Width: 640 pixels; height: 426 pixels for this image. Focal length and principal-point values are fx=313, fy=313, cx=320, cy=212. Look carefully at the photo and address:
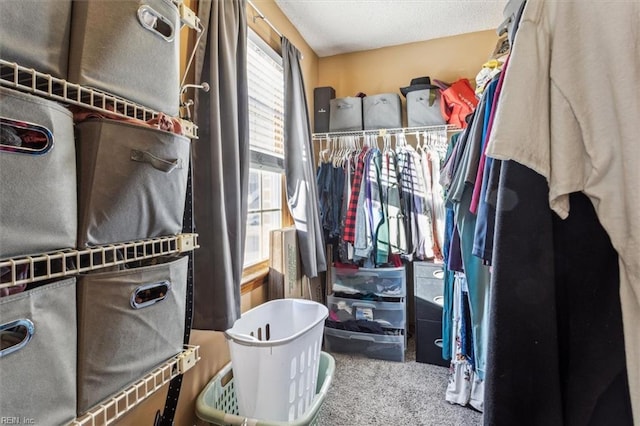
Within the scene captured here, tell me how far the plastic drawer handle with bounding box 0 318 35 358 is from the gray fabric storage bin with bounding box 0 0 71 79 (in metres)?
0.40

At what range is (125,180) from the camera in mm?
647

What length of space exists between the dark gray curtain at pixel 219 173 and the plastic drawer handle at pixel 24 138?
2.45ft

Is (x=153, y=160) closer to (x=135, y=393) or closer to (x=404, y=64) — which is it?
(x=135, y=393)

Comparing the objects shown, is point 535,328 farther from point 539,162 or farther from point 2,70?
point 2,70


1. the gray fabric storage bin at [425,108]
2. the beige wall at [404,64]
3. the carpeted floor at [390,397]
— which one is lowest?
the carpeted floor at [390,397]

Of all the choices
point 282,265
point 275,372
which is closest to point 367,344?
point 282,265

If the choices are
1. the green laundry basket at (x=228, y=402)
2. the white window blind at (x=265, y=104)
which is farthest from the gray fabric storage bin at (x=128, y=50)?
the white window blind at (x=265, y=104)

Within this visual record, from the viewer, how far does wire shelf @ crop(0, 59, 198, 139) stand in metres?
0.49

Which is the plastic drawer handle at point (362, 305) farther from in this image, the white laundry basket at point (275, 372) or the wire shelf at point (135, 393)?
the wire shelf at point (135, 393)

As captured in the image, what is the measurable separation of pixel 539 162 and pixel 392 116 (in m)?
2.16

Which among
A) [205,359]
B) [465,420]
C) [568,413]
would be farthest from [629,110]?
[465,420]

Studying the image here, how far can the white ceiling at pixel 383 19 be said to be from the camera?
7.11 feet

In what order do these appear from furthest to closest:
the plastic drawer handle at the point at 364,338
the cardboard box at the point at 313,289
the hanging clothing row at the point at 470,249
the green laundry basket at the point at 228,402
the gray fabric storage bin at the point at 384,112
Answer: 1. the gray fabric storage bin at the point at 384,112
2. the plastic drawer handle at the point at 364,338
3. the cardboard box at the point at 313,289
4. the green laundry basket at the point at 228,402
5. the hanging clothing row at the point at 470,249

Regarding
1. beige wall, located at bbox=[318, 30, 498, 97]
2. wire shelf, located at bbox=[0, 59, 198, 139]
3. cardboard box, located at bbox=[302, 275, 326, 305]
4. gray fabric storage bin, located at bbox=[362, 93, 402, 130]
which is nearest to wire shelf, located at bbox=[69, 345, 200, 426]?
wire shelf, located at bbox=[0, 59, 198, 139]
